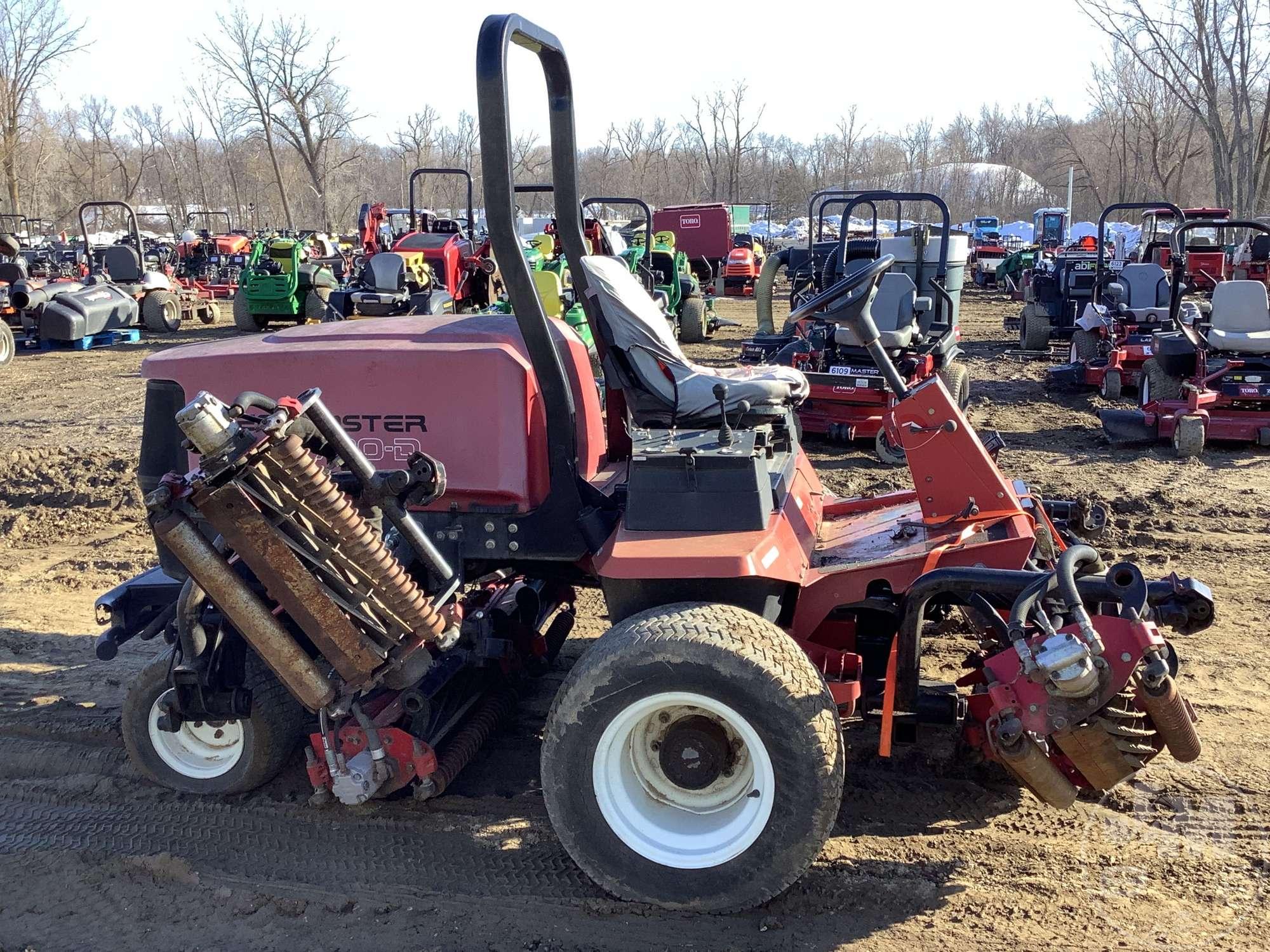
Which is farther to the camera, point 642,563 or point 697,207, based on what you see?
point 697,207

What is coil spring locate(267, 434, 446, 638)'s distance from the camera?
9.00 ft

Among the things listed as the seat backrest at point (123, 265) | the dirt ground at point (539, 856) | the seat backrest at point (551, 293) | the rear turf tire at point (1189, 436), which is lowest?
the dirt ground at point (539, 856)

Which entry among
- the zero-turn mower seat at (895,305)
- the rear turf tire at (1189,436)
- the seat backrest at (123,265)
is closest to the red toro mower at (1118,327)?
the rear turf tire at (1189,436)

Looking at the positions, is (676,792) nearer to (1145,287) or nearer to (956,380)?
(956,380)

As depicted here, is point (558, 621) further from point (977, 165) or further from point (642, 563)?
point (977, 165)

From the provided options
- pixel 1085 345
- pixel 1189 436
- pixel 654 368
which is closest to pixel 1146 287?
pixel 1085 345

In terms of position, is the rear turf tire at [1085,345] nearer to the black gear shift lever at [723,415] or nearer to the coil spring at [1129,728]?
the black gear shift lever at [723,415]

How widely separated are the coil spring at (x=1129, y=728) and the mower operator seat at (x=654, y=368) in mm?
1442

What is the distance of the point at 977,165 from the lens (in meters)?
58.2

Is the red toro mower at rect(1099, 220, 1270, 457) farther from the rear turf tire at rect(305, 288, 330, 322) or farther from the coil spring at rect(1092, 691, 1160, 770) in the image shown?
the rear turf tire at rect(305, 288, 330, 322)

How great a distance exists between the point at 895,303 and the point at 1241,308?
2.78 meters

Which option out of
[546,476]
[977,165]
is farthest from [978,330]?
[977,165]

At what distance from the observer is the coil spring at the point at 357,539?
2.74 metres

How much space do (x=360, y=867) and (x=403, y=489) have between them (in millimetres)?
1177
